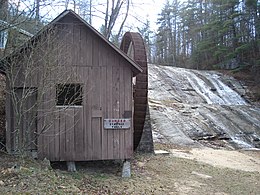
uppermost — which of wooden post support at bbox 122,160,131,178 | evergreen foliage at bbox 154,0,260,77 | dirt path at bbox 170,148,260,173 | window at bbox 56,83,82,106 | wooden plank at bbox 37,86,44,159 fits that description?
evergreen foliage at bbox 154,0,260,77

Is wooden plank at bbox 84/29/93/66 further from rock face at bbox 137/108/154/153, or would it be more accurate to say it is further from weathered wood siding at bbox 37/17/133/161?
rock face at bbox 137/108/154/153

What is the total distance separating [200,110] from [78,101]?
504 inches

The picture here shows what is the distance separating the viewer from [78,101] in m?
8.72

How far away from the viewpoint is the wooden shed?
8281 millimetres

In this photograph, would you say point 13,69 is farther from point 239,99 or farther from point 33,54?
point 239,99

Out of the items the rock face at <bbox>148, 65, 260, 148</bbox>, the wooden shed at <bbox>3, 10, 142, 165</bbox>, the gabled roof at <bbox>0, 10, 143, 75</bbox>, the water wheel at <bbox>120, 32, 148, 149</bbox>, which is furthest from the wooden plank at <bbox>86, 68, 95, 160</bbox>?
the rock face at <bbox>148, 65, 260, 148</bbox>

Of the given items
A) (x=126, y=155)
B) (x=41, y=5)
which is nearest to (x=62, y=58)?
(x=41, y=5)

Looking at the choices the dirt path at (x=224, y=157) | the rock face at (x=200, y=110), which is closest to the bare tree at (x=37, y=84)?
the dirt path at (x=224, y=157)

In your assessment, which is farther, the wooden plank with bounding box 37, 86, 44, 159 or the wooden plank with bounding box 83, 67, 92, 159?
the wooden plank with bounding box 83, 67, 92, 159

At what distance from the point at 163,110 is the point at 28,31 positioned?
11.3 m

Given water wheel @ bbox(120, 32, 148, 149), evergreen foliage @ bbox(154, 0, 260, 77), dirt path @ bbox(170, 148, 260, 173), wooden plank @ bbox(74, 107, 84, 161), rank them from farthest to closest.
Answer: evergreen foliage @ bbox(154, 0, 260, 77) < dirt path @ bbox(170, 148, 260, 173) < water wheel @ bbox(120, 32, 148, 149) < wooden plank @ bbox(74, 107, 84, 161)

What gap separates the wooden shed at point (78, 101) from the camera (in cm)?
828

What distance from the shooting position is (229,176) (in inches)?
366

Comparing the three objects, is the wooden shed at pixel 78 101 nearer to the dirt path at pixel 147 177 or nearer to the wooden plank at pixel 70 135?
the wooden plank at pixel 70 135
